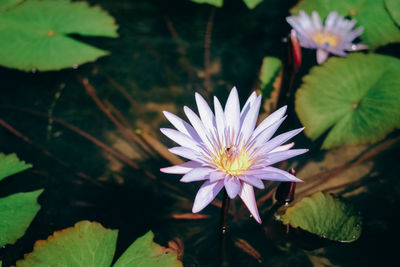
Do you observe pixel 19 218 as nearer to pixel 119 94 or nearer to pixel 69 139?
pixel 69 139

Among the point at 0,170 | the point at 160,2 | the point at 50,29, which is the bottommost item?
the point at 0,170

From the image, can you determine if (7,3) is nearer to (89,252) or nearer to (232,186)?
(89,252)

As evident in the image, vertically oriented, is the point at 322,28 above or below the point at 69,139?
above

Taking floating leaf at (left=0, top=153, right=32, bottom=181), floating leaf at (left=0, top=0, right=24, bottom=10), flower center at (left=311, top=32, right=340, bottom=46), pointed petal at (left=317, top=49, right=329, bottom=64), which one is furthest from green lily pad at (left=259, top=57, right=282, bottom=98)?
floating leaf at (left=0, top=0, right=24, bottom=10)

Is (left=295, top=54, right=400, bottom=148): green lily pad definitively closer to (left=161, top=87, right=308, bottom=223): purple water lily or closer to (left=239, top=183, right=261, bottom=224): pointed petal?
(left=161, top=87, right=308, bottom=223): purple water lily

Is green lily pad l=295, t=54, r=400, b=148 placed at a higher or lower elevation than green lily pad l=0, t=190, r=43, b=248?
higher

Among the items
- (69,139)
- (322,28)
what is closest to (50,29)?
(69,139)
